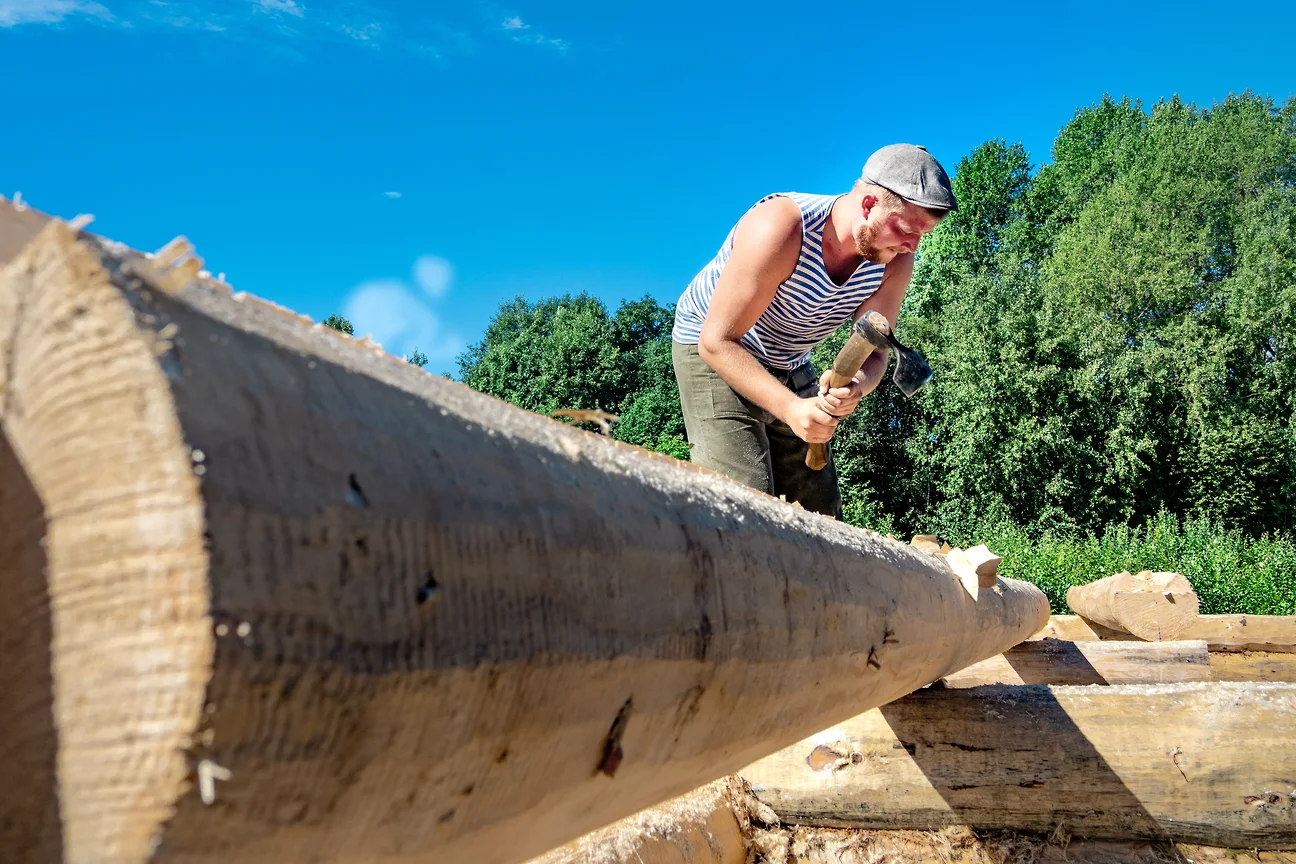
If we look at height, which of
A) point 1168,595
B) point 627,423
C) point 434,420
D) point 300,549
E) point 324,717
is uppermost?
point 627,423

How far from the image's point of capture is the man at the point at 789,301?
9.18 feet

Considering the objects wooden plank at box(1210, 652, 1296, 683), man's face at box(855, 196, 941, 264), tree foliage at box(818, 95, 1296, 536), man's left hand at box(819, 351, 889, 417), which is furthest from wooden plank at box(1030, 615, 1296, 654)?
tree foliage at box(818, 95, 1296, 536)

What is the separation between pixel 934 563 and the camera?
235cm

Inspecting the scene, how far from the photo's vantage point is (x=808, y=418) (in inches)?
114

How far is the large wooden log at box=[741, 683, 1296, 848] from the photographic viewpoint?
275 cm

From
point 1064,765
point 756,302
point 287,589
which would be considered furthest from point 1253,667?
point 287,589

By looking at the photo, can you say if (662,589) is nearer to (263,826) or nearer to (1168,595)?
(263,826)

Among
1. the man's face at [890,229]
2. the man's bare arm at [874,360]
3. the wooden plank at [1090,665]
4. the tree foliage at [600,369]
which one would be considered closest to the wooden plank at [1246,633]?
the wooden plank at [1090,665]

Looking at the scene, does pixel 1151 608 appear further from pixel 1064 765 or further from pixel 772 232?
pixel 772 232

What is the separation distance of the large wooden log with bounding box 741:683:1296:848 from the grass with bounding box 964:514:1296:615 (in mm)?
10436

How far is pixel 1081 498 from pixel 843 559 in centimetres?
2201

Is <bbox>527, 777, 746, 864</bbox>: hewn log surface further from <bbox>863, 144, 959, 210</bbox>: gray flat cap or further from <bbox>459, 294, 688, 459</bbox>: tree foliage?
<bbox>459, 294, 688, 459</bbox>: tree foliage

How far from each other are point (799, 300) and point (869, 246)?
0.30 metres

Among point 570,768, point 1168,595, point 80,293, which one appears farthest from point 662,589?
point 1168,595
